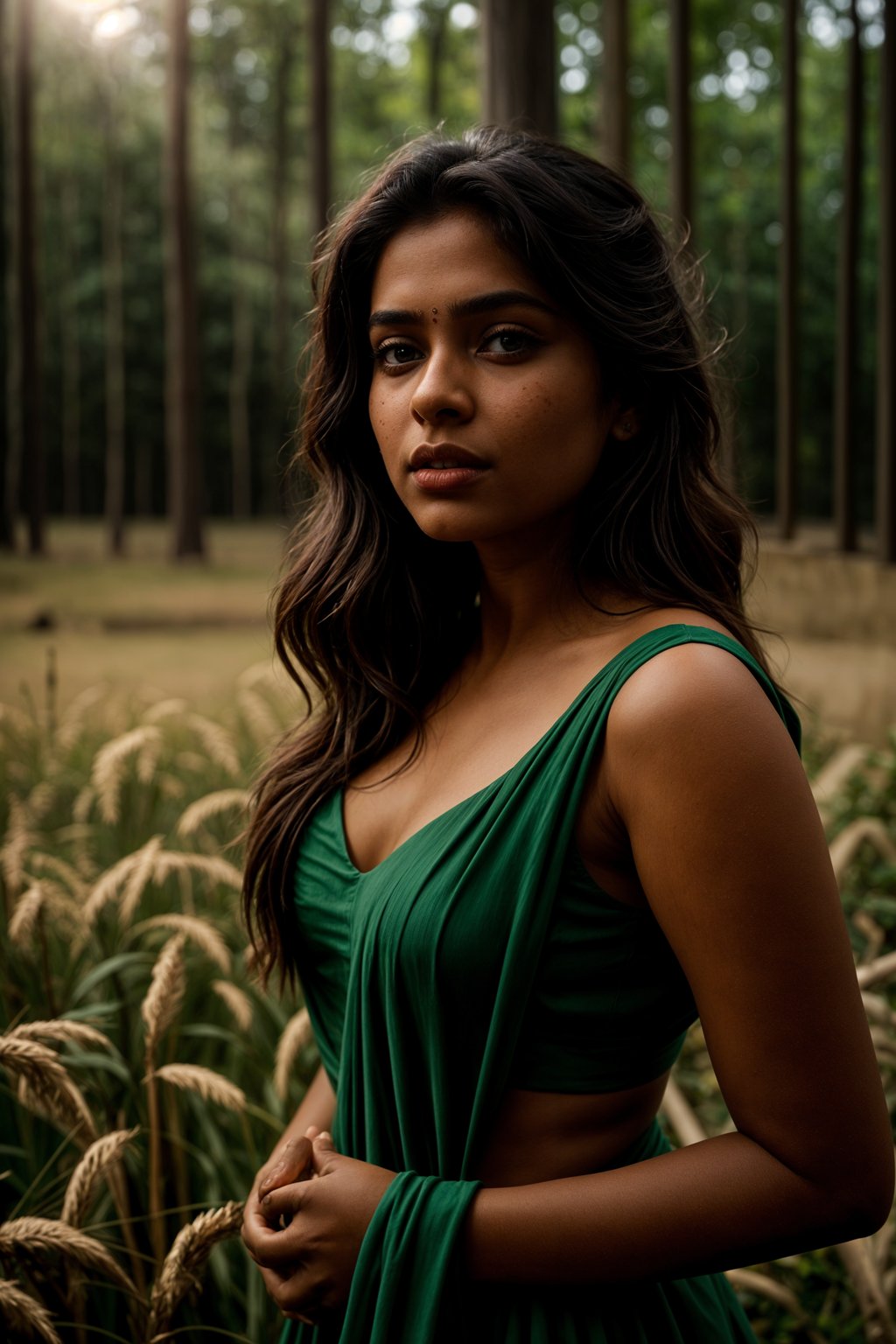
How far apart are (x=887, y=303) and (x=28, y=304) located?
289 centimetres

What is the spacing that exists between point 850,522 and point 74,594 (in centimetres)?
297

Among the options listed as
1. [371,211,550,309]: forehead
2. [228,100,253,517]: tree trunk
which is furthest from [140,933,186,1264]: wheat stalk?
[228,100,253,517]: tree trunk

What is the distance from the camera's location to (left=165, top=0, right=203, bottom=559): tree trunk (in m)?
3.77

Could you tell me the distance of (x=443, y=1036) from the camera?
1.09 meters

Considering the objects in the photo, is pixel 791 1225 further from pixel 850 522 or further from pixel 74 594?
pixel 850 522

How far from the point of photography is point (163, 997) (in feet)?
4.85

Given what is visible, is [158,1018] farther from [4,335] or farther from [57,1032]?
[4,335]

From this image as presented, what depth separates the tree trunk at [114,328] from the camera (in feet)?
12.5

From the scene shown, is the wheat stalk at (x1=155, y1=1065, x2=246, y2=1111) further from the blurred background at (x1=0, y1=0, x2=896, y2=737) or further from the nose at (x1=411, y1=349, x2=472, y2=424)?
the blurred background at (x1=0, y1=0, x2=896, y2=737)

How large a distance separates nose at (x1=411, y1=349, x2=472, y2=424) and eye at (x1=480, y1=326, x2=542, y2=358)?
0.03m

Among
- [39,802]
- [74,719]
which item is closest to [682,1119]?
[39,802]

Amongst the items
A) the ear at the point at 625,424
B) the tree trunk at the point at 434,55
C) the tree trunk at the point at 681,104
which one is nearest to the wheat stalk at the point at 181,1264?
the ear at the point at 625,424

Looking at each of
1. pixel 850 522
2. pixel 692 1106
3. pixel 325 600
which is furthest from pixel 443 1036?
pixel 850 522

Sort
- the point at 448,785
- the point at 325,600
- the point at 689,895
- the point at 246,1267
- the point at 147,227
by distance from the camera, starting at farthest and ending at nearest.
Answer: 1. the point at 147,227
2. the point at 246,1267
3. the point at 325,600
4. the point at 448,785
5. the point at 689,895
